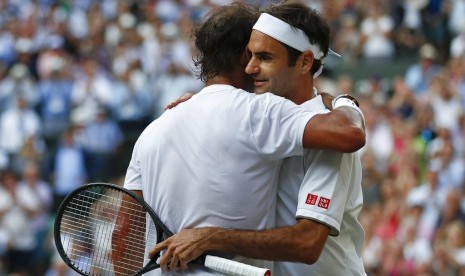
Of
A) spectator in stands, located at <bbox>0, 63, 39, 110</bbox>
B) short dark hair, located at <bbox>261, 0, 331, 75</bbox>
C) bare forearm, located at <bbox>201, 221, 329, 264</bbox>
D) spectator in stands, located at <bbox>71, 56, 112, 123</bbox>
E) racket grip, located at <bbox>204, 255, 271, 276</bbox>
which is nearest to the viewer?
racket grip, located at <bbox>204, 255, 271, 276</bbox>

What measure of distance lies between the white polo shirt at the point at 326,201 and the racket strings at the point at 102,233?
1.89ft

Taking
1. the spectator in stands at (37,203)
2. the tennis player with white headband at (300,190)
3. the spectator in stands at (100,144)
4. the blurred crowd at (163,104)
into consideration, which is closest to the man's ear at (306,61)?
the tennis player with white headband at (300,190)

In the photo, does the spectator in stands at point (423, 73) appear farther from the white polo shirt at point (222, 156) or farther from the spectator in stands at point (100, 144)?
the white polo shirt at point (222, 156)

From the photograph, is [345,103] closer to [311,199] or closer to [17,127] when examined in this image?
[311,199]

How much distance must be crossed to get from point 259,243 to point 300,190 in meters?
0.27

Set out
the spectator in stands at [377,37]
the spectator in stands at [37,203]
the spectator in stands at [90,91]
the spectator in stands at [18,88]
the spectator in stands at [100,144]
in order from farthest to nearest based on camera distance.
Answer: the spectator in stands at [18,88], the spectator in stands at [377,37], the spectator in stands at [90,91], the spectator in stands at [100,144], the spectator in stands at [37,203]

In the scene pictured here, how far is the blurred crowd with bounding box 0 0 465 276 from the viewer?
35.8 feet

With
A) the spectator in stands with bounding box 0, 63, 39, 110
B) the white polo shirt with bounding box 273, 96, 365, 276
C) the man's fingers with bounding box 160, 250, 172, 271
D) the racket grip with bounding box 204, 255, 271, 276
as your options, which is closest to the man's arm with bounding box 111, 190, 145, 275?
the man's fingers with bounding box 160, 250, 172, 271

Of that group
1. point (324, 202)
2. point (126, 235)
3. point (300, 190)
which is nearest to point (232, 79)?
point (300, 190)

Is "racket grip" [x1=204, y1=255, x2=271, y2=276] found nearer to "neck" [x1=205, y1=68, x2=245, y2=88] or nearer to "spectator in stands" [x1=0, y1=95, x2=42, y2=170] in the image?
"neck" [x1=205, y1=68, x2=245, y2=88]

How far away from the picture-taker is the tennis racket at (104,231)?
4.68 meters

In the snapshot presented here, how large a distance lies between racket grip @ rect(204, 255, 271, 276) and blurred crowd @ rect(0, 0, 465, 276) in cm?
547

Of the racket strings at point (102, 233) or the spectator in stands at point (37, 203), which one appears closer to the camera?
the racket strings at point (102, 233)

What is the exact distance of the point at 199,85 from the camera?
14977 mm
